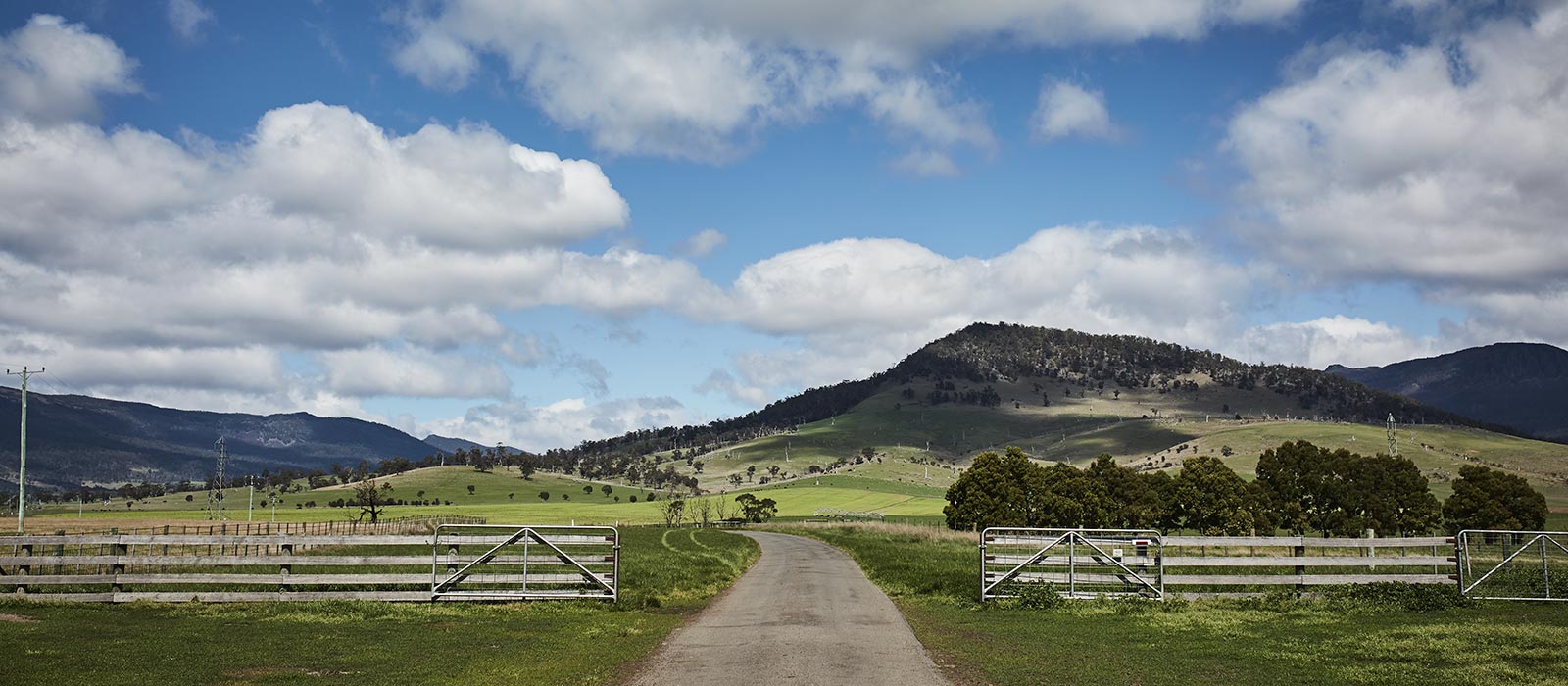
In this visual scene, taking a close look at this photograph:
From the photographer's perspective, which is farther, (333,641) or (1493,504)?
(1493,504)

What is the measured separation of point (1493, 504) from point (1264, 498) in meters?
21.7

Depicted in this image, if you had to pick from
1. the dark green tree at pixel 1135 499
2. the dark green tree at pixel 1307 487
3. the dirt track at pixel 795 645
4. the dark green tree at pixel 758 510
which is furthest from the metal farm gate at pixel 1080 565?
the dark green tree at pixel 758 510

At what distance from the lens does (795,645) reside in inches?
721

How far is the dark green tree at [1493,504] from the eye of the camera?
99250mm

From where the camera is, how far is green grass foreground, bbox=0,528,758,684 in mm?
15297

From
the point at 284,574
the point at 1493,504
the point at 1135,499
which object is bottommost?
the point at 1493,504

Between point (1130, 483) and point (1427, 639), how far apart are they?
312ft

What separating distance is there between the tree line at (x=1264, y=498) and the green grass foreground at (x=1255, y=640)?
79.3m

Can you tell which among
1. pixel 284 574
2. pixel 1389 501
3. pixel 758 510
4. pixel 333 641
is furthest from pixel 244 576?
pixel 758 510

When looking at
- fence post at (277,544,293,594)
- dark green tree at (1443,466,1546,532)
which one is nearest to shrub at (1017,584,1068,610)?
fence post at (277,544,293,594)

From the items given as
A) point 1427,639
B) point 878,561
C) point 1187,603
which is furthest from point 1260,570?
point 1427,639

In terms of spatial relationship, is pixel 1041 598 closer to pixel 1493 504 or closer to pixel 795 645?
pixel 795 645

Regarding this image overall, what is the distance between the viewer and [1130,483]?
109 metres

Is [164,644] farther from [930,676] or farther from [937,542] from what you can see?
[937,542]
